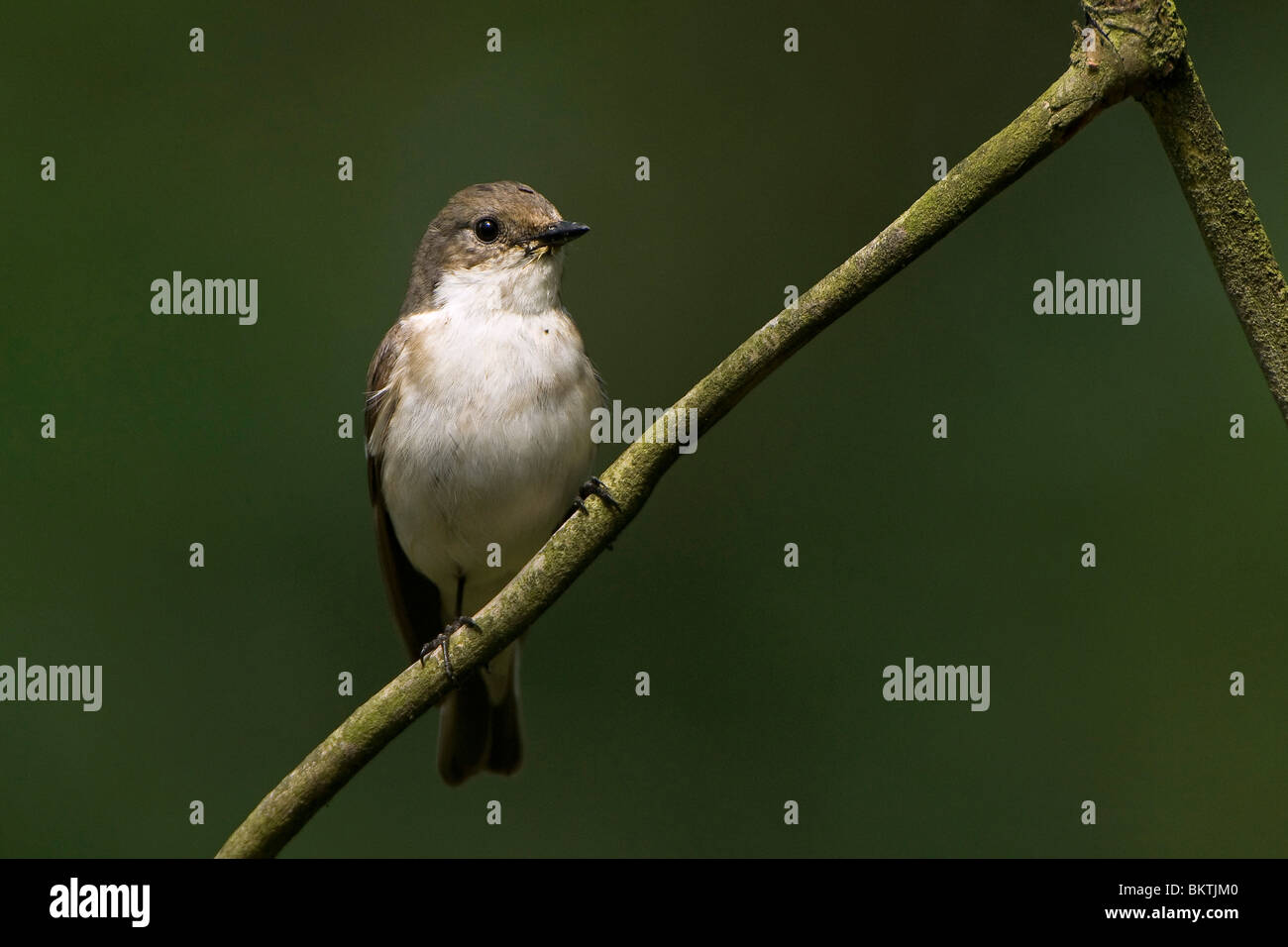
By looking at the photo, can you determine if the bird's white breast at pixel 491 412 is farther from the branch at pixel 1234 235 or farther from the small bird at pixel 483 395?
the branch at pixel 1234 235

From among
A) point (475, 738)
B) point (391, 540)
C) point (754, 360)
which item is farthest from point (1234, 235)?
point (475, 738)

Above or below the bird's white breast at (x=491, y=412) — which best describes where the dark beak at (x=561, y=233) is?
above

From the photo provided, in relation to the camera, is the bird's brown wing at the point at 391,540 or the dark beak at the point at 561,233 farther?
the bird's brown wing at the point at 391,540

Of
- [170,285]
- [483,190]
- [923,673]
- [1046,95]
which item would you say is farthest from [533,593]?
[170,285]

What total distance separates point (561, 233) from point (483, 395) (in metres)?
0.53

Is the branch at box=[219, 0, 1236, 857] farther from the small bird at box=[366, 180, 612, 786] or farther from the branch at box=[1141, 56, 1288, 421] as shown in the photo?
the small bird at box=[366, 180, 612, 786]

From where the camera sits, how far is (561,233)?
3.69 meters

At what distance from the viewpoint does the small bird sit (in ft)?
11.9

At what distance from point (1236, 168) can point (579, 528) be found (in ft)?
4.14

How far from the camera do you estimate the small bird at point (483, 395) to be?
3641 millimetres

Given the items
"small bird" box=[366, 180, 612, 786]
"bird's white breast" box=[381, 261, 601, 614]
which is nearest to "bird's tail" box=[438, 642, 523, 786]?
"small bird" box=[366, 180, 612, 786]

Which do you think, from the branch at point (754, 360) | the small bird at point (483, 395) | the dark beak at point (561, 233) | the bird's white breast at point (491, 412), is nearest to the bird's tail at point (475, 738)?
the small bird at point (483, 395)

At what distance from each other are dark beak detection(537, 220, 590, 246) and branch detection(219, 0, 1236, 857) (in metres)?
1.43

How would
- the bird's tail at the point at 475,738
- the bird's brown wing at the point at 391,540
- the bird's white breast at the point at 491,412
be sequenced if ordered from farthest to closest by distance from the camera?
the bird's tail at the point at 475,738 → the bird's brown wing at the point at 391,540 → the bird's white breast at the point at 491,412
